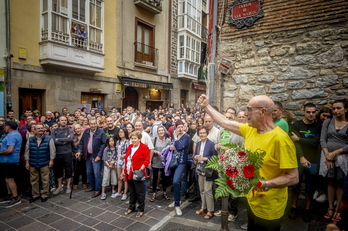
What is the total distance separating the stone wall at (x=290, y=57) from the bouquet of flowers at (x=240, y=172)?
339cm

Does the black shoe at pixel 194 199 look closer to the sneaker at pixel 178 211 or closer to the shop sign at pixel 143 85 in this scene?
the sneaker at pixel 178 211

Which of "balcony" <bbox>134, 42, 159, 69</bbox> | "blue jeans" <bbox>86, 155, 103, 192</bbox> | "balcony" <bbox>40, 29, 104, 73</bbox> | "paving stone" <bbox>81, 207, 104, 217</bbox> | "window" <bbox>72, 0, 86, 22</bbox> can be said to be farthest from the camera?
"balcony" <bbox>134, 42, 159, 69</bbox>

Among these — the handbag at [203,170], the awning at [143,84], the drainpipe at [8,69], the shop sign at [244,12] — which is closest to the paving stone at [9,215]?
the handbag at [203,170]

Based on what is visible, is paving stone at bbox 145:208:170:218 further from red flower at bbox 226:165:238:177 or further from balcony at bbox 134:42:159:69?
balcony at bbox 134:42:159:69

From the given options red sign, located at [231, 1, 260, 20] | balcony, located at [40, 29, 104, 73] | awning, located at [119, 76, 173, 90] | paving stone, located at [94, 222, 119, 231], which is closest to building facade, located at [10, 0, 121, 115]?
balcony, located at [40, 29, 104, 73]

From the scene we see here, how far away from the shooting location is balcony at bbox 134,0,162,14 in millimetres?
13490

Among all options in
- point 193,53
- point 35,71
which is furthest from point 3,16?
point 193,53

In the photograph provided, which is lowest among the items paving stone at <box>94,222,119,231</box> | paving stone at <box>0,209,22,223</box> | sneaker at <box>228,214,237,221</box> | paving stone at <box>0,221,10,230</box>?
paving stone at <box>0,209,22,223</box>

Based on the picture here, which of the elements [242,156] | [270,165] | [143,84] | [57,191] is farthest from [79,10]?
[270,165]

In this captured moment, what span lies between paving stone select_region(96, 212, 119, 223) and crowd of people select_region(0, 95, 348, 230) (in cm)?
30

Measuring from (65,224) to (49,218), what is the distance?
0.48 meters

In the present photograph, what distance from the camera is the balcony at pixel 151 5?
13490 millimetres

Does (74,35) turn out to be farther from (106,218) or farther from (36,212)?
(106,218)

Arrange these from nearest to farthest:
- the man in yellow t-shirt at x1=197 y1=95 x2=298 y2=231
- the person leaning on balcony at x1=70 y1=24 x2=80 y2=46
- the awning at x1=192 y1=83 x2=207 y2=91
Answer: the man in yellow t-shirt at x1=197 y1=95 x2=298 y2=231 → the person leaning on balcony at x1=70 y1=24 x2=80 y2=46 → the awning at x1=192 y1=83 x2=207 y2=91
